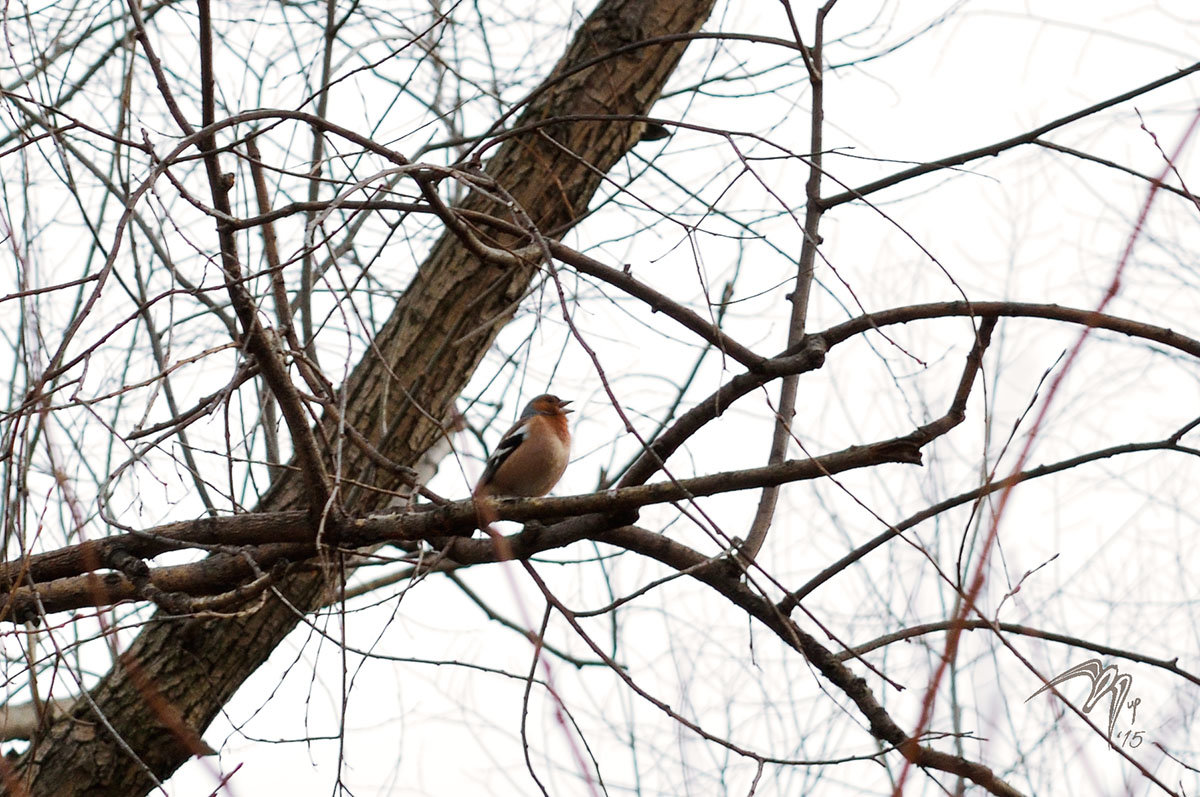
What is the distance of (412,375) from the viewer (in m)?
4.87

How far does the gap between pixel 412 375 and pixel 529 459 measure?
0.88 metres

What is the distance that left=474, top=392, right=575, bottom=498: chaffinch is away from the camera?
5.53m

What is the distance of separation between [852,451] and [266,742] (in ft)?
6.31

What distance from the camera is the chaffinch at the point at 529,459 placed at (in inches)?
218

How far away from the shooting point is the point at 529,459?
5.52 metres

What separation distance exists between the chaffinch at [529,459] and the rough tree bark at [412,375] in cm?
64

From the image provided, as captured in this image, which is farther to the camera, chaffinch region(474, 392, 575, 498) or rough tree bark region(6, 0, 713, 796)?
chaffinch region(474, 392, 575, 498)

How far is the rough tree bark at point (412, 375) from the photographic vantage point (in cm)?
426

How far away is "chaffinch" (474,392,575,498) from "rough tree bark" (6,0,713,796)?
2.09 ft

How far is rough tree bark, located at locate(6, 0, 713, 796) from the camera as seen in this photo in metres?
4.26

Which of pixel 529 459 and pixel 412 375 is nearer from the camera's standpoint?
pixel 412 375

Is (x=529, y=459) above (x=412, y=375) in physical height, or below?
above

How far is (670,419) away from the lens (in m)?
5.38

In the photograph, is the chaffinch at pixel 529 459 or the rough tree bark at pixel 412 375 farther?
the chaffinch at pixel 529 459
